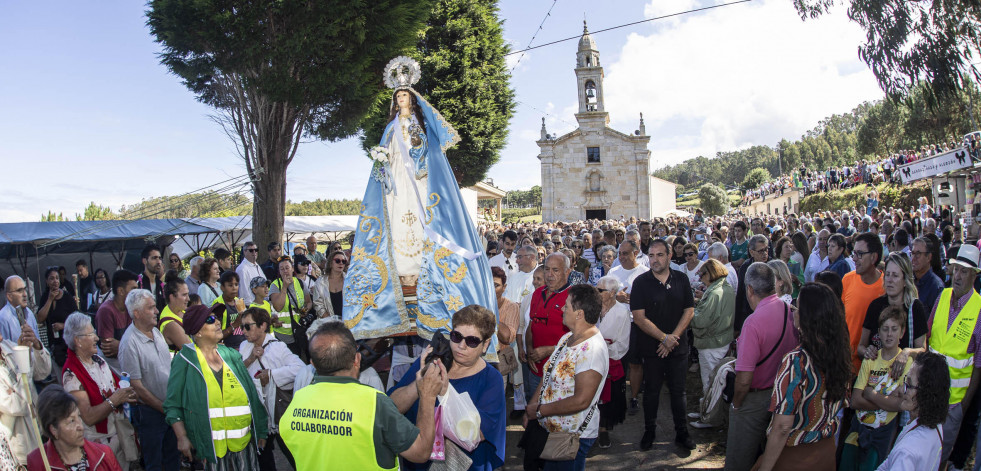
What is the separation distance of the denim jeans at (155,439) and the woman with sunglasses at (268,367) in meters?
0.76

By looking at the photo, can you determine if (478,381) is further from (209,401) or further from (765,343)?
(765,343)

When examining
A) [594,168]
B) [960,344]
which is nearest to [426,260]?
[960,344]

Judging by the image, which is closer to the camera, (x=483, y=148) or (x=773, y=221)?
(x=773, y=221)

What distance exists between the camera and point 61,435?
11.9 ft

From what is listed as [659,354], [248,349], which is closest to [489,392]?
[248,349]

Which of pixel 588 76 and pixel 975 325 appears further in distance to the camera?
pixel 588 76

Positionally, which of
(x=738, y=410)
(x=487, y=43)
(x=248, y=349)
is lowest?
(x=738, y=410)

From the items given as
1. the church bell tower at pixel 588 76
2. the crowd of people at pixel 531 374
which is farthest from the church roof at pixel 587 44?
the crowd of people at pixel 531 374

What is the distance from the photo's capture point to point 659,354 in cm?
593

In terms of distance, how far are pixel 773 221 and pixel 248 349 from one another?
15.1 m

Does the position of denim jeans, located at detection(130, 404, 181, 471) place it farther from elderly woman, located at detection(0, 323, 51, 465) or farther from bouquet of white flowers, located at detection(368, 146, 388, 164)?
bouquet of white flowers, located at detection(368, 146, 388, 164)

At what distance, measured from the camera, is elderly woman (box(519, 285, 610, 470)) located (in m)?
3.77

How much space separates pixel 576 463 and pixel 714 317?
278 centimetres

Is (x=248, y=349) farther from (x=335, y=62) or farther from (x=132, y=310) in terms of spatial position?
(x=335, y=62)
